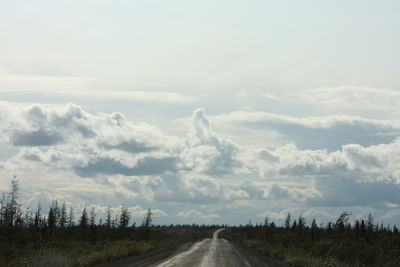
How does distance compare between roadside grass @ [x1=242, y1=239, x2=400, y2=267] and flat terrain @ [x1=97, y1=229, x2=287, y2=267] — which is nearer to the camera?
flat terrain @ [x1=97, y1=229, x2=287, y2=267]

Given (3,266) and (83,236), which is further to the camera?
(83,236)

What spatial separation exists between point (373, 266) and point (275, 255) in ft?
34.4

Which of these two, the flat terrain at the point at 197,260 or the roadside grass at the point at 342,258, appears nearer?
the flat terrain at the point at 197,260

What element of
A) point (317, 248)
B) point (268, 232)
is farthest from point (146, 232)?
point (317, 248)

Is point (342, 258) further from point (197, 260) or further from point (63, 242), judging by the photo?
point (63, 242)

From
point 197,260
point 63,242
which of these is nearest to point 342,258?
point 197,260

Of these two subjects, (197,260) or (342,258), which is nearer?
(197,260)

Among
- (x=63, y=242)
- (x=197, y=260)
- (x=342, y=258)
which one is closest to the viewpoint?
(x=197, y=260)

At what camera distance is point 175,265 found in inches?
953

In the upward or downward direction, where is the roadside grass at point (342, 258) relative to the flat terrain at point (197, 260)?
upward

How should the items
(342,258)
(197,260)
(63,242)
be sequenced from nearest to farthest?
(197,260) < (342,258) < (63,242)

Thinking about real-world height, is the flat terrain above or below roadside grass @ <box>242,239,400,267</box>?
below

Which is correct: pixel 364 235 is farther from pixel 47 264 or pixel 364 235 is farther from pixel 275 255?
pixel 47 264

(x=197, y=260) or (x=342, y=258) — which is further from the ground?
(x=342, y=258)
